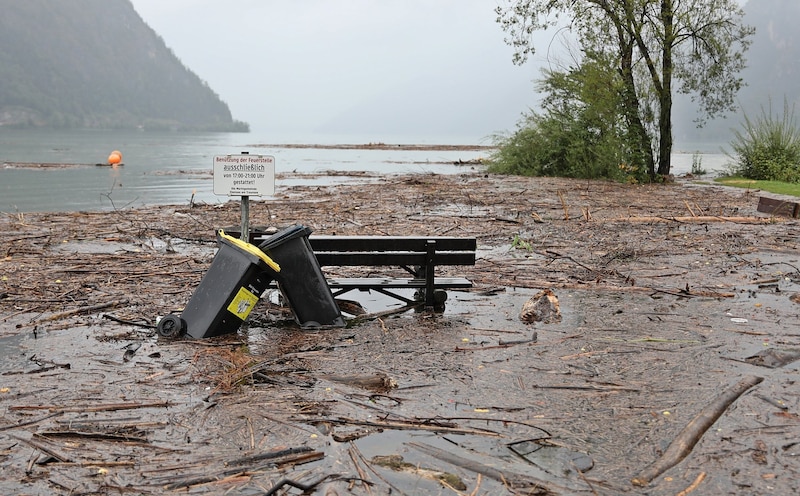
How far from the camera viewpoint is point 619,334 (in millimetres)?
6746

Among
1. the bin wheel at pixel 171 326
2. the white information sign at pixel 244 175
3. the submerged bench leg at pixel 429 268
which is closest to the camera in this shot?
the bin wheel at pixel 171 326

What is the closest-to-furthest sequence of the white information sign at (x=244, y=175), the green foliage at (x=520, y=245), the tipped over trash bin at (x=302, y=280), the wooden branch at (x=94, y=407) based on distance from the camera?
the wooden branch at (x=94, y=407) < the tipped over trash bin at (x=302, y=280) < the white information sign at (x=244, y=175) < the green foliage at (x=520, y=245)

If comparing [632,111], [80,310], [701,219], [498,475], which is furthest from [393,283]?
[632,111]

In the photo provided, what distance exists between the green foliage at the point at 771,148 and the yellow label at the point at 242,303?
84.3 ft

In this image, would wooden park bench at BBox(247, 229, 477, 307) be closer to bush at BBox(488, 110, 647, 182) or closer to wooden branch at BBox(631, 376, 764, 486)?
wooden branch at BBox(631, 376, 764, 486)

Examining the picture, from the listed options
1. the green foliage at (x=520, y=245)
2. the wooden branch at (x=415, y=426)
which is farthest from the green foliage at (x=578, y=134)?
the wooden branch at (x=415, y=426)

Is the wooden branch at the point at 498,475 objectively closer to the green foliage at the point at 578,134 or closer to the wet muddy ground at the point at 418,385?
the wet muddy ground at the point at 418,385

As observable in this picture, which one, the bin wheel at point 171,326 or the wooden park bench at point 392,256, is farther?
the wooden park bench at point 392,256

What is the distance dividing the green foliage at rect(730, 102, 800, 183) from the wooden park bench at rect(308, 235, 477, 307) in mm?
23627

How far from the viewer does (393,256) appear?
7586 mm

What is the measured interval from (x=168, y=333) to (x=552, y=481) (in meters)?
3.63

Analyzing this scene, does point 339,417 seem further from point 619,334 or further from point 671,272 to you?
point 671,272

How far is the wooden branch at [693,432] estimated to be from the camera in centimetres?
393

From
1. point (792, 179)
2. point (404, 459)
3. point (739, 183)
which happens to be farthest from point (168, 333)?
point (792, 179)
